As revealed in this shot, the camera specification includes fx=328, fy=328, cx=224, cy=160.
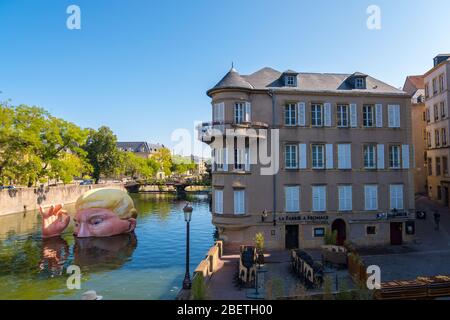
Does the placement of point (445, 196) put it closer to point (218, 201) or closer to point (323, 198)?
point (323, 198)

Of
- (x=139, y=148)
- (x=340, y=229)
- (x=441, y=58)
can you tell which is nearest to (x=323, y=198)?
(x=340, y=229)

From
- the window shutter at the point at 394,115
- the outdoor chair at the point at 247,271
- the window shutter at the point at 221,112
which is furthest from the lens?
the window shutter at the point at 394,115

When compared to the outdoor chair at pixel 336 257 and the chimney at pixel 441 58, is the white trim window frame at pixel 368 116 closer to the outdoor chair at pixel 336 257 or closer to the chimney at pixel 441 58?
the outdoor chair at pixel 336 257

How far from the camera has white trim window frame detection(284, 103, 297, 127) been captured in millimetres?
24844

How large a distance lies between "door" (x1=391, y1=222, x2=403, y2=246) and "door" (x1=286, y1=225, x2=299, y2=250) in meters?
7.72

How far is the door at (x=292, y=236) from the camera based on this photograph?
81.0ft

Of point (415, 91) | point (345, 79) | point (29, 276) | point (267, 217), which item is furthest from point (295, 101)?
point (415, 91)

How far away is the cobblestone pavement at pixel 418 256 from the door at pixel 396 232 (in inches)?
34.1

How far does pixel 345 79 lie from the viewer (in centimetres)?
2736

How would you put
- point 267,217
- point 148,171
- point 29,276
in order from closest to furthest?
point 29,276
point 267,217
point 148,171

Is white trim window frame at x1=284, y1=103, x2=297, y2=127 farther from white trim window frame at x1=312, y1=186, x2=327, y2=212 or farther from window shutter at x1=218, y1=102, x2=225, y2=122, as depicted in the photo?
white trim window frame at x1=312, y1=186, x2=327, y2=212

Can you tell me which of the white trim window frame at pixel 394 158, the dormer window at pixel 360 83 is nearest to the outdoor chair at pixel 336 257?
the white trim window frame at pixel 394 158

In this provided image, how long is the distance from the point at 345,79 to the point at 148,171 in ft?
281

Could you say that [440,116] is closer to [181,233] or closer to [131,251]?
[181,233]
